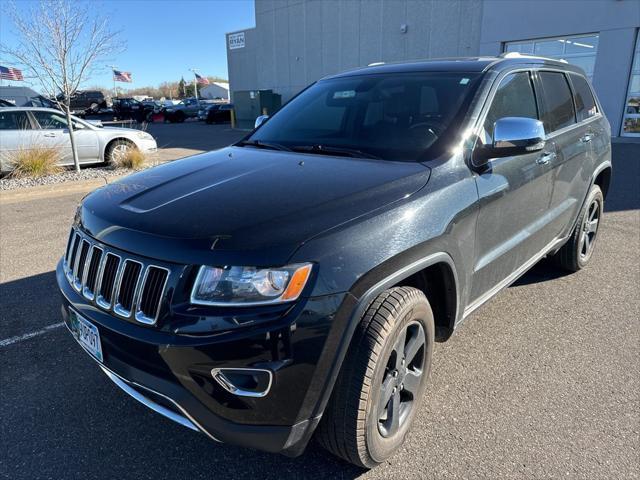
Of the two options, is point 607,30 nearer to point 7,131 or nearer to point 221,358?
point 7,131

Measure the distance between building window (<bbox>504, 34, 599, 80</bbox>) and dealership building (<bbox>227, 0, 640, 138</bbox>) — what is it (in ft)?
0.11

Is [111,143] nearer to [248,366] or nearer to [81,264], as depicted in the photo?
[81,264]

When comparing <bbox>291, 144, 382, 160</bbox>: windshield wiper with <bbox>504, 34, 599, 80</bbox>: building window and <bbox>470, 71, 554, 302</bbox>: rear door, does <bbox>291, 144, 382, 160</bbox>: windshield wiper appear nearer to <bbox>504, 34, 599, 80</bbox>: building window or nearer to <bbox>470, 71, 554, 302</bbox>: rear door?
<bbox>470, 71, 554, 302</bbox>: rear door

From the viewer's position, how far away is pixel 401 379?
2338 mm

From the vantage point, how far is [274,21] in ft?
93.2

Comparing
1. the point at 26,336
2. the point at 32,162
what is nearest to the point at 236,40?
the point at 32,162

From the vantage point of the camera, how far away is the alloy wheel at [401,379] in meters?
2.22

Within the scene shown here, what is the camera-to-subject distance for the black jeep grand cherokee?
181 cm

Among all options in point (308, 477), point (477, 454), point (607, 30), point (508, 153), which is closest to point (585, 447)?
point (477, 454)

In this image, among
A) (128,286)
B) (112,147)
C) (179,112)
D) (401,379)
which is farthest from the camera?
(179,112)

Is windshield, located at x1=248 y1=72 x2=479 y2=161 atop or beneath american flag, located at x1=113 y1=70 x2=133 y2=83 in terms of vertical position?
beneath

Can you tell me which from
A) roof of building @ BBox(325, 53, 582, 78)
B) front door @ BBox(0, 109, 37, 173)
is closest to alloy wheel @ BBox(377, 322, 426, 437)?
roof of building @ BBox(325, 53, 582, 78)

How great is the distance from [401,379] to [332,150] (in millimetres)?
1389

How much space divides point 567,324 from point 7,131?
36.5 ft
